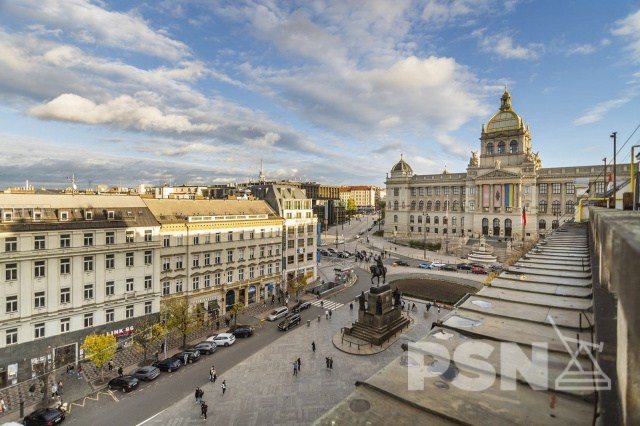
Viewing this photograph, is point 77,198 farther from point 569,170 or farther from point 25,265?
point 569,170

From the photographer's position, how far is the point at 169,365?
1228 inches

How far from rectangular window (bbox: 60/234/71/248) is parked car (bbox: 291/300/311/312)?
26761 millimetres

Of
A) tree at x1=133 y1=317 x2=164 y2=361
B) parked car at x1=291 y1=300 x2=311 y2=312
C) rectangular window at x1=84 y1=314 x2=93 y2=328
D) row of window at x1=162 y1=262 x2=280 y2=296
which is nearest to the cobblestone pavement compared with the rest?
parked car at x1=291 y1=300 x2=311 y2=312

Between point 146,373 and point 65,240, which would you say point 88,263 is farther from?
point 146,373

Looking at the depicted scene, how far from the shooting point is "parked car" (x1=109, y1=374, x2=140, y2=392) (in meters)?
27.9

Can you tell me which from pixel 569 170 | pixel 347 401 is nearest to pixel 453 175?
pixel 569 170

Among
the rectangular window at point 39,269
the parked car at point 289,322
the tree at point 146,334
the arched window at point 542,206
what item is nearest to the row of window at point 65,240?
the rectangular window at point 39,269

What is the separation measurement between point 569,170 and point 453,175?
98.9 feet

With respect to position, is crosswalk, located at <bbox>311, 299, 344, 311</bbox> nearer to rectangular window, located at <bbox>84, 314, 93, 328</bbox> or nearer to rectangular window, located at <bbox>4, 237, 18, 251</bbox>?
rectangular window, located at <bbox>84, 314, 93, 328</bbox>

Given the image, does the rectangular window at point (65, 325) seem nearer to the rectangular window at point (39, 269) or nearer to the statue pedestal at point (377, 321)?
the rectangular window at point (39, 269)

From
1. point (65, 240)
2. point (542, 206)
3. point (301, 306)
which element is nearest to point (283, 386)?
point (301, 306)

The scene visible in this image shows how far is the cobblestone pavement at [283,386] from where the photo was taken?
24.0 m

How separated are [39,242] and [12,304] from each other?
18.4 feet

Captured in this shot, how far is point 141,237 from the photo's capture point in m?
37.3
